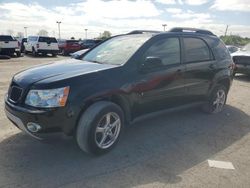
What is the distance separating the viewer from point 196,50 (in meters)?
5.58

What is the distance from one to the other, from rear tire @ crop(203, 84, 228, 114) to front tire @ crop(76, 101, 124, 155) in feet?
8.88

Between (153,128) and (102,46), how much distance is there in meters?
1.80

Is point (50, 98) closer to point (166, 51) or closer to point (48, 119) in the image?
point (48, 119)

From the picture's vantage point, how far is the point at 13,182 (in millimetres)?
3301

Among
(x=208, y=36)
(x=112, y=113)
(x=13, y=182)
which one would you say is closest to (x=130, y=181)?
(x=112, y=113)

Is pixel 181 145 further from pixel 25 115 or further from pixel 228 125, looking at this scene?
pixel 25 115

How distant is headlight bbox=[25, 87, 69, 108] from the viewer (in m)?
3.56

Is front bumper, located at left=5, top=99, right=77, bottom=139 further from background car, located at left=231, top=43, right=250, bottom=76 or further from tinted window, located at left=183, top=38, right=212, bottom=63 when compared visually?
background car, located at left=231, top=43, right=250, bottom=76

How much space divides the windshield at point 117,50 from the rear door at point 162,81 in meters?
0.25

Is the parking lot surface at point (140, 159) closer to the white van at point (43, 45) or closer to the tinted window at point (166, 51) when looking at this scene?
the tinted window at point (166, 51)

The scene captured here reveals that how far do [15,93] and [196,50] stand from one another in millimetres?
Result: 3418

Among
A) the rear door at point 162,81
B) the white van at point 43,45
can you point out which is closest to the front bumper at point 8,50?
the white van at point 43,45

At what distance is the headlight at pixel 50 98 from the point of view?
11.7 ft

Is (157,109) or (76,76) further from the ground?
(76,76)
